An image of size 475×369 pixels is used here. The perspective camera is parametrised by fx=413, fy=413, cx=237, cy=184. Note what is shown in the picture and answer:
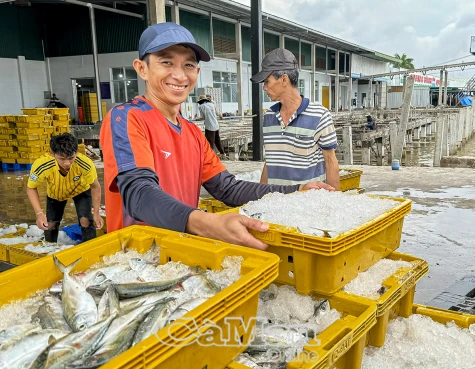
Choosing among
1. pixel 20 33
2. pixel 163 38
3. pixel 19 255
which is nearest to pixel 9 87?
pixel 20 33

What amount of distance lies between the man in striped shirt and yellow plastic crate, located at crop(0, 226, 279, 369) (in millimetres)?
1929

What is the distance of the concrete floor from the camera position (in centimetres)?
389

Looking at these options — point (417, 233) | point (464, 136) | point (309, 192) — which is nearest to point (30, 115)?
point (417, 233)

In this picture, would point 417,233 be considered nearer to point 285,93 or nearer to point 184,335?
point 285,93

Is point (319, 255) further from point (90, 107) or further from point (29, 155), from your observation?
point (90, 107)

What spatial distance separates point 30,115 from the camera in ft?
37.0

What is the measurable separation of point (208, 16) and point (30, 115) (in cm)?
1184

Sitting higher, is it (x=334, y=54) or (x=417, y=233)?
(x=334, y=54)

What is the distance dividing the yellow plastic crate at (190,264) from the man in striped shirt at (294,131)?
1.93 m

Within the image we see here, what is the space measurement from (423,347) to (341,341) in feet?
1.92

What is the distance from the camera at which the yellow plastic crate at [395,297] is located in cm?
164

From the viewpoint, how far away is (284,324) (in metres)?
1.57

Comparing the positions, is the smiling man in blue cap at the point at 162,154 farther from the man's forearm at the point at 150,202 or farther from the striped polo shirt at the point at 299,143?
the striped polo shirt at the point at 299,143

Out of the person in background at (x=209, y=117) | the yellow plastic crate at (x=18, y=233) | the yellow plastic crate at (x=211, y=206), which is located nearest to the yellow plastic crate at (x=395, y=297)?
the yellow plastic crate at (x=211, y=206)
